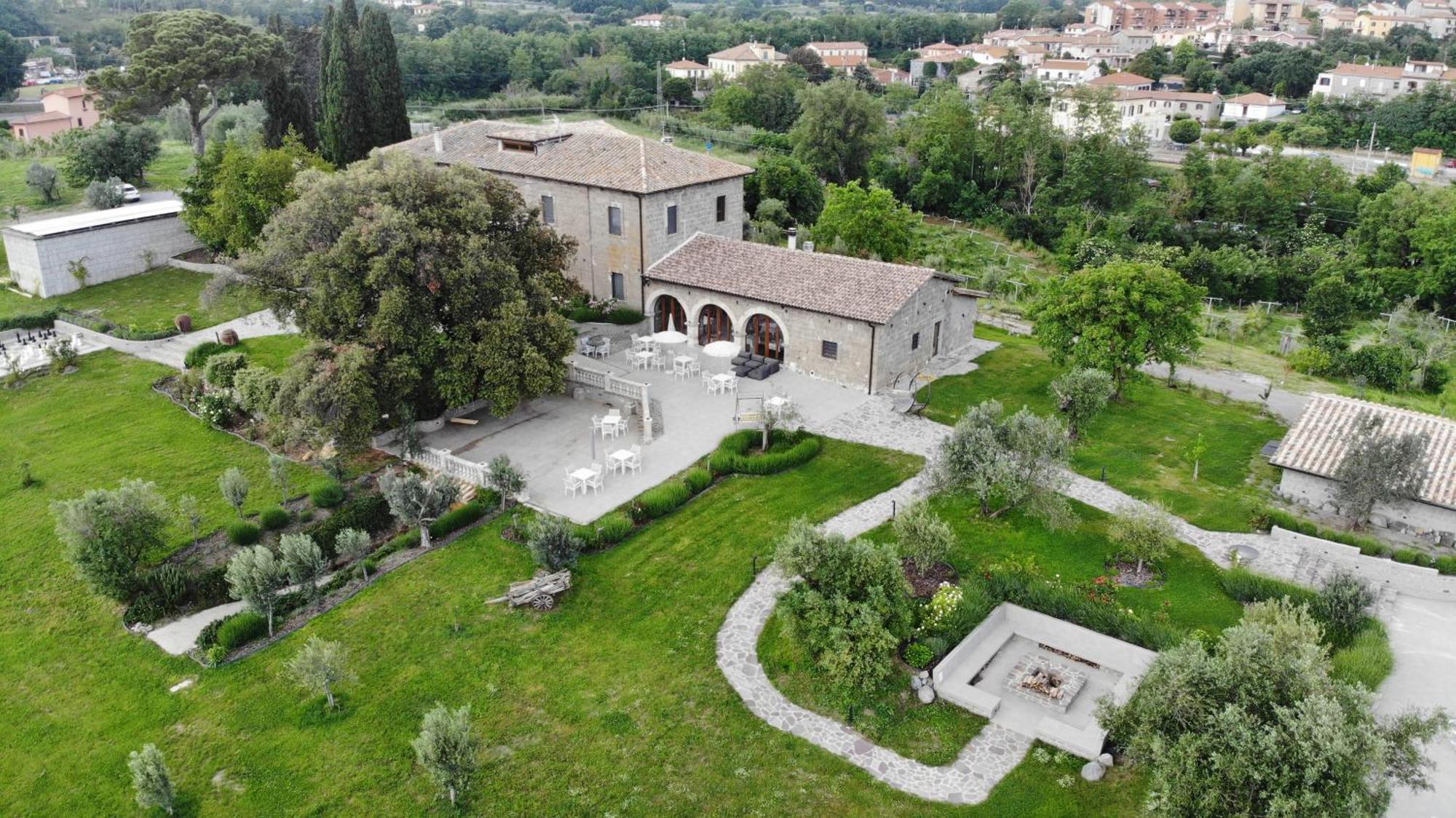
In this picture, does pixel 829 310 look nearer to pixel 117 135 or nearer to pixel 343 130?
pixel 343 130

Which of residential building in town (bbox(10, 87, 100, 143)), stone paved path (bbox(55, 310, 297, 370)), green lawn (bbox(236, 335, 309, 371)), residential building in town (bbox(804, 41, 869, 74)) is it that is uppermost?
residential building in town (bbox(804, 41, 869, 74))

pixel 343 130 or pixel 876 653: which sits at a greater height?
pixel 343 130

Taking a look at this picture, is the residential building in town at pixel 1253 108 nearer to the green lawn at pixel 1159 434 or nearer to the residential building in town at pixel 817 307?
the green lawn at pixel 1159 434

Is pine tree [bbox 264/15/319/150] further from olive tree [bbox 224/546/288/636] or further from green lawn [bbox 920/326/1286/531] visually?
green lawn [bbox 920/326/1286/531]

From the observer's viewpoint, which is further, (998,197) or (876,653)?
(998,197)

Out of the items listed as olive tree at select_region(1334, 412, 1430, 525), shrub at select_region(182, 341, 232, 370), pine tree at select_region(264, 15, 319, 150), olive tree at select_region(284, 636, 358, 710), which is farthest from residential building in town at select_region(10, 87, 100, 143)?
olive tree at select_region(1334, 412, 1430, 525)

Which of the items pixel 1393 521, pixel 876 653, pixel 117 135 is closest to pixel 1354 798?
pixel 876 653

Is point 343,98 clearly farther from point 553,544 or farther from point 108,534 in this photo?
point 553,544

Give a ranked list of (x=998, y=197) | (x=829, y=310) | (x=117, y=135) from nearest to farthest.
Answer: (x=829, y=310)
(x=117, y=135)
(x=998, y=197)
